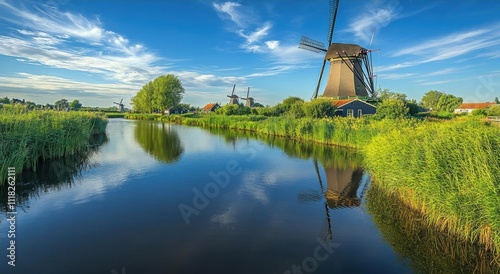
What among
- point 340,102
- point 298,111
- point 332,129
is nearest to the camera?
point 332,129

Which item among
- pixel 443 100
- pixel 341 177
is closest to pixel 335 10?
pixel 341 177

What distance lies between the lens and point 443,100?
65.4 metres

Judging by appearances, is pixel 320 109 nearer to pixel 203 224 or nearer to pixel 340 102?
pixel 340 102

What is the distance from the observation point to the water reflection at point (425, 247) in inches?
185

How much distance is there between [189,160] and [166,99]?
5055 cm

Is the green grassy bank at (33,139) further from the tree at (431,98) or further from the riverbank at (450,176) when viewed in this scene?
the tree at (431,98)

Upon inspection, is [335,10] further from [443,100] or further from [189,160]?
[443,100]

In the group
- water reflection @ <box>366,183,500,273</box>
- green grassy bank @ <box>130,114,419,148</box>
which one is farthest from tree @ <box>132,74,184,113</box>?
water reflection @ <box>366,183,500,273</box>

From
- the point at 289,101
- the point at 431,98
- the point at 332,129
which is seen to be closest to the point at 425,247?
the point at 332,129

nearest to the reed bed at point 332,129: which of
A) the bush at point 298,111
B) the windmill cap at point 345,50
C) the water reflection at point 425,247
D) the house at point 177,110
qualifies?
the bush at point 298,111

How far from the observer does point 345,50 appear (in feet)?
106

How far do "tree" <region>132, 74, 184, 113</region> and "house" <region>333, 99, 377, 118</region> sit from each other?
138 feet

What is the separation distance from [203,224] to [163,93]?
58.6m

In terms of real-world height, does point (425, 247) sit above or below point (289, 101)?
below
